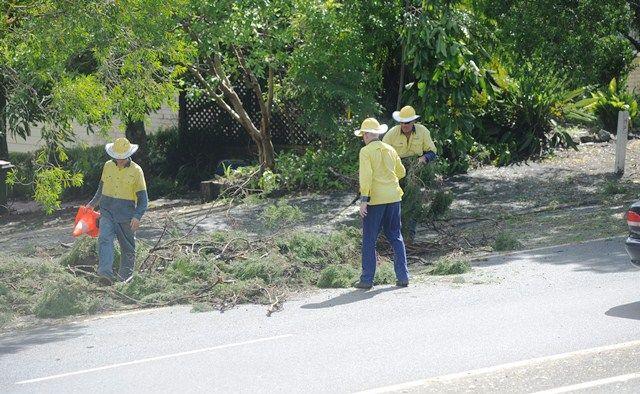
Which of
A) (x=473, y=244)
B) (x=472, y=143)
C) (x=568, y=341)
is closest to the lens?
(x=568, y=341)

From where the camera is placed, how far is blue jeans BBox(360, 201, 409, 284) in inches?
407

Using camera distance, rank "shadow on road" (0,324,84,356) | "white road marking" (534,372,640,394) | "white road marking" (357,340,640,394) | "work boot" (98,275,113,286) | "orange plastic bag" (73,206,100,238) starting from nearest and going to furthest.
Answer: "white road marking" (534,372,640,394) → "white road marking" (357,340,640,394) → "shadow on road" (0,324,84,356) → "work boot" (98,275,113,286) → "orange plastic bag" (73,206,100,238)

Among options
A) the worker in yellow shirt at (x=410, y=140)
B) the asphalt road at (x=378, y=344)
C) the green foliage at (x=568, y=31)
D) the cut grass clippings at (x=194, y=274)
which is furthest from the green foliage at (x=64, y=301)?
the green foliage at (x=568, y=31)

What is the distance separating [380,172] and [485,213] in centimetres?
519

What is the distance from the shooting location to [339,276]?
10719 millimetres

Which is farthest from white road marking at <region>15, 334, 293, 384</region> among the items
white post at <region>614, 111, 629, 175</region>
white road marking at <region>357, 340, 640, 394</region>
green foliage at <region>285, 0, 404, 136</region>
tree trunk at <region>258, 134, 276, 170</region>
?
white post at <region>614, 111, 629, 175</region>

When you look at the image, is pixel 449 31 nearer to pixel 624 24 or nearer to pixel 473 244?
pixel 624 24

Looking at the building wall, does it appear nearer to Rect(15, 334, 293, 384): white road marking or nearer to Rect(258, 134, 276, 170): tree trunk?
Rect(258, 134, 276, 170): tree trunk

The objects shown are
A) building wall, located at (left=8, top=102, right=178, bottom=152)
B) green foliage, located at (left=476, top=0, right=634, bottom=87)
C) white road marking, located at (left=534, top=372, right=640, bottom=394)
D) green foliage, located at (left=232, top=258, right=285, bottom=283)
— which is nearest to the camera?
white road marking, located at (left=534, top=372, right=640, bottom=394)

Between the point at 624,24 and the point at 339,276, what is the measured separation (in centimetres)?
770

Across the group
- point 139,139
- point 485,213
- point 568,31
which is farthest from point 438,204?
point 139,139

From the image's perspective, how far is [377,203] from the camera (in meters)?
10.4

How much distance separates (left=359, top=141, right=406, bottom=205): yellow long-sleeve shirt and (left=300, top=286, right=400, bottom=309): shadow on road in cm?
89

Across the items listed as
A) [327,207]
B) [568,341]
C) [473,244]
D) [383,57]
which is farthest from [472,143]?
[568,341]
